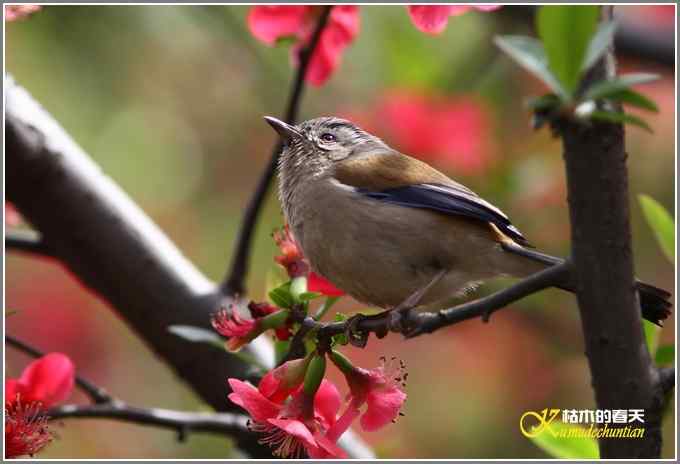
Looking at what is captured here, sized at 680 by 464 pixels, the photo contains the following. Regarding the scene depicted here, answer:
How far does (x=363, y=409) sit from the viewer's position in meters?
2.55

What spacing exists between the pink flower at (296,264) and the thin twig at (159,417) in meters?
0.51

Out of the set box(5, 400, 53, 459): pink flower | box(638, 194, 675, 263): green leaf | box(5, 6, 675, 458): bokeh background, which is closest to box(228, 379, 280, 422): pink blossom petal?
box(5, 400, 53, 459): pink flower

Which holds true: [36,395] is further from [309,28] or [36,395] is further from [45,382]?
[309,28]

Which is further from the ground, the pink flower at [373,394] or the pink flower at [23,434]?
the pink flower at [373,394]

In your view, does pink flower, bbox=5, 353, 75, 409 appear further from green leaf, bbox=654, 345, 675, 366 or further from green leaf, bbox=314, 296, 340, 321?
green leaf, bbox=654, 345, 675, 366

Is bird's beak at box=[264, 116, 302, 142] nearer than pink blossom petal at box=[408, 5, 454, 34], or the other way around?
pink blossom petal at box=[408, 5, 454, 34]

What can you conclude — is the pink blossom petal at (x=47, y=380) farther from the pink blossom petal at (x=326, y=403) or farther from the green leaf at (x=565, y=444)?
the green leaf at (x=565, y=444)

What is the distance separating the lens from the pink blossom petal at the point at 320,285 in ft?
10.2

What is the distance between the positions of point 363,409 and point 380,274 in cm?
69

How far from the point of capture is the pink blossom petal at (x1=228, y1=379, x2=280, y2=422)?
7.94ft

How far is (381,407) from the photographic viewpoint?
2.50 m

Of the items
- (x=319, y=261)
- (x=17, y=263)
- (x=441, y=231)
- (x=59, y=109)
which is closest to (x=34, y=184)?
(x=319, y=261)

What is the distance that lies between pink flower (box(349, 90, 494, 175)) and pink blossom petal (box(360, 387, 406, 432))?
9.06 feet

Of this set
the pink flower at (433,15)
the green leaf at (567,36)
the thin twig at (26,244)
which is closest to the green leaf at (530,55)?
the green leaf at (567,36)
